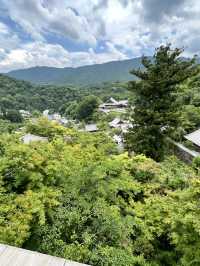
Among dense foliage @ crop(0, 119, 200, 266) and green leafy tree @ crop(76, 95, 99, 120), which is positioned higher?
dense foliage @ crop(0, 119, 200, 266)

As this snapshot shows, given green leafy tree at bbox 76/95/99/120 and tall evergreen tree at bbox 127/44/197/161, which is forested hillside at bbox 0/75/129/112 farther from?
tall evergreen tree at bbox 127/44/197/161

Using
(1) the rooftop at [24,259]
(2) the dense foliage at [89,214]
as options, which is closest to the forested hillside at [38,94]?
(2) the dense foliage at [89,214]

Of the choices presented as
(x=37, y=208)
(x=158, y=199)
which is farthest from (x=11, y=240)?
(x=158, y=199)

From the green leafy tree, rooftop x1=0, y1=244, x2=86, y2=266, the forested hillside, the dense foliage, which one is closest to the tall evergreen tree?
the dense foliage

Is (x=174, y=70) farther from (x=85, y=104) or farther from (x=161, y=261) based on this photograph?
(x=85, y=104)

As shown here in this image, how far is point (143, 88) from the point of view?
628 inches

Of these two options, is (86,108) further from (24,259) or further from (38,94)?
(38,94)

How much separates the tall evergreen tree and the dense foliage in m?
8.08

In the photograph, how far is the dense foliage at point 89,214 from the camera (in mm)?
5430

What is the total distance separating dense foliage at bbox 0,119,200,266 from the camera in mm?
5430

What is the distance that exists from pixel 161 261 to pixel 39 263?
4348 millimetres

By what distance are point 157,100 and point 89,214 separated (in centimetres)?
1150

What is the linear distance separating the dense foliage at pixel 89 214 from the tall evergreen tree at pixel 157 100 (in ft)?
26.5

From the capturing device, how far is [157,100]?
16203 mm
